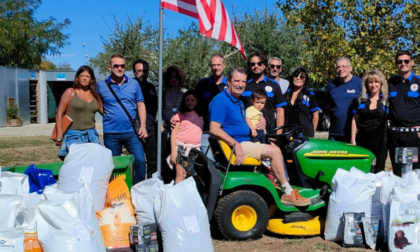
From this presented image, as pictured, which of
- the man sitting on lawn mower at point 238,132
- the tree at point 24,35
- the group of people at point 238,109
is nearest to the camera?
the man sitting on lawn mower at point 238,132

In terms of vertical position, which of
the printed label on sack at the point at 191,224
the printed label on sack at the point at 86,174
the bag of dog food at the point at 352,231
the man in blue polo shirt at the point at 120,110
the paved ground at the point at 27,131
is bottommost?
the paved ground at the point at 27,131

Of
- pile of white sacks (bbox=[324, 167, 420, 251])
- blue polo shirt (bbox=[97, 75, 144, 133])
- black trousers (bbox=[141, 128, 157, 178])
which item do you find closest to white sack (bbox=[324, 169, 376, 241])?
pile of white sacks (bbox=[324, 167, 420, 251])

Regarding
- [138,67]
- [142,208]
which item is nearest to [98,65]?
[138,67]

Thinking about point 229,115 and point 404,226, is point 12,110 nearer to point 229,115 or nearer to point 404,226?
point 229,115

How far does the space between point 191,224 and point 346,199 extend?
5.06ft

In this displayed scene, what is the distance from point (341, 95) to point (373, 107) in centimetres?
54

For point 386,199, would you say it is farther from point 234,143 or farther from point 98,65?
point 98,65

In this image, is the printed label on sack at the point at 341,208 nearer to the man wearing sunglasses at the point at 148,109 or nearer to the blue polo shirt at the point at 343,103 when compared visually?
the blue polo shirt at the point at 343,103

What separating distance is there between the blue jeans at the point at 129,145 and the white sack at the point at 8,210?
1.97m

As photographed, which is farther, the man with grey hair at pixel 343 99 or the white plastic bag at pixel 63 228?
the man with grey hair at pixel 343 99

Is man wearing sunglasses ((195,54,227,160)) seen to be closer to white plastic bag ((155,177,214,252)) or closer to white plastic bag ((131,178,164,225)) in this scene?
white plastic bag ((131,178,164,225))

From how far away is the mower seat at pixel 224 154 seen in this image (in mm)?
4938

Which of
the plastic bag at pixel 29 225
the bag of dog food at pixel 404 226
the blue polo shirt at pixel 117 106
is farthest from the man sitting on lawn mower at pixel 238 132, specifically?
the plastic bag at pixel 29 225

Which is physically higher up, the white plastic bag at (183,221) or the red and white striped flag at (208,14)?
the red and white striped flag at (208,14)
